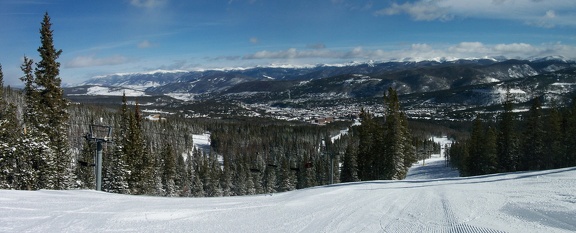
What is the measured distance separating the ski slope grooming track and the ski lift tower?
703 cm

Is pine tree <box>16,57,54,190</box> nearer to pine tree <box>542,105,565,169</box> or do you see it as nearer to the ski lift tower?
the ski lift tower

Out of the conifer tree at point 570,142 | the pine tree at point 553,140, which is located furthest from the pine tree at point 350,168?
the conifer tree at point 570,142

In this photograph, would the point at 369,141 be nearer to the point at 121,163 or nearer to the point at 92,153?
the point at 121,163

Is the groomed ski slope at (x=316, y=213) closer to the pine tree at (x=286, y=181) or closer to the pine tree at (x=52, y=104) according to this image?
the pine tree at (x=52, y=104)

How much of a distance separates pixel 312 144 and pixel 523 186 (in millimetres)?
103397

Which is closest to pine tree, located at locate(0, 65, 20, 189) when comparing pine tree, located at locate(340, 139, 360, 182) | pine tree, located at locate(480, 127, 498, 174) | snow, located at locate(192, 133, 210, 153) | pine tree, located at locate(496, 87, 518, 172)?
pine tree, located at locate(340, 139, 360, 182)

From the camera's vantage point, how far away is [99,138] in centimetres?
1978

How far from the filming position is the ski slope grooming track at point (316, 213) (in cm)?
816

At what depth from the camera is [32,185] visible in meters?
22.2

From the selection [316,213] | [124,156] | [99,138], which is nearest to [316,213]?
[316,213]

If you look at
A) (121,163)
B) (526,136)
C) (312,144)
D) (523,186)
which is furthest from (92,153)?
(312,144)

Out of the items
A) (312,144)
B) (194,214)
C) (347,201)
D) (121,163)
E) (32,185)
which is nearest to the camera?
(194,214)

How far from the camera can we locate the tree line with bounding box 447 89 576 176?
38688mm

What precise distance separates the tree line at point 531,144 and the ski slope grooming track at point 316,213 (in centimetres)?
3034
